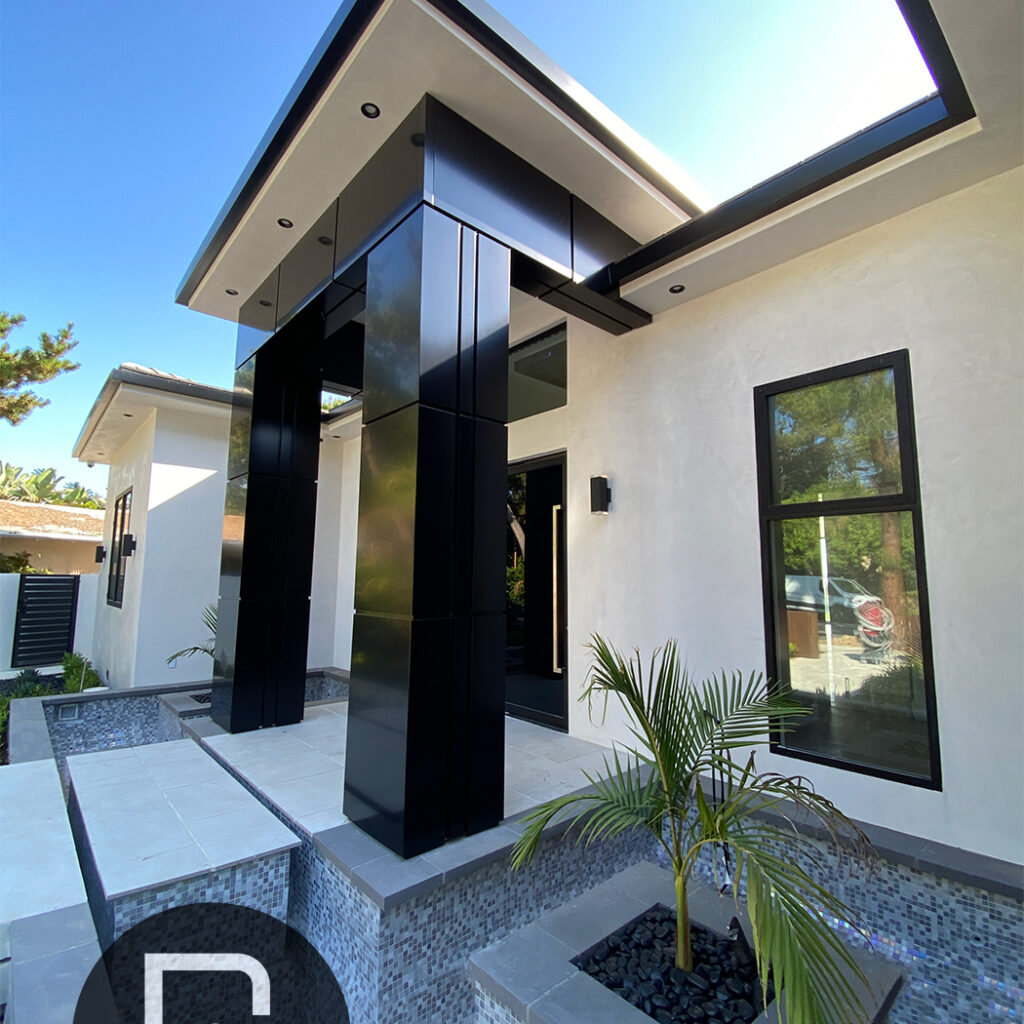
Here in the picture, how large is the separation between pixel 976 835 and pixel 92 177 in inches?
534

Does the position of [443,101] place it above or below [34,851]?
above

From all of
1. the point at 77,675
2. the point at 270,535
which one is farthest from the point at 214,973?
the point at 77,675

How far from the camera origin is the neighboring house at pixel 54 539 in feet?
55.6

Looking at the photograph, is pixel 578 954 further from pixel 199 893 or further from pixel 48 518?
pixel 48 518

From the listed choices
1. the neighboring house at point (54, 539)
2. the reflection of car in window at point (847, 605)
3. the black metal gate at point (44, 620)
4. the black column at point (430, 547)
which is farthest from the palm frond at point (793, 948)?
the neighboring house at point (54, 539)

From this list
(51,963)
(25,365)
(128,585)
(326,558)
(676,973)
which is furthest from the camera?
(25,365)

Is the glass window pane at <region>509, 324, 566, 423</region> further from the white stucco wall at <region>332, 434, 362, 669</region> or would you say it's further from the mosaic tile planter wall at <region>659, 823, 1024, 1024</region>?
the mosaic tile planter wall at <region>659, 823, 1024, 1024</region>

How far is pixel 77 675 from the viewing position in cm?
880

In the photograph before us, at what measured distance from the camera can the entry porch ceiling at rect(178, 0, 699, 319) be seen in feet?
8.80

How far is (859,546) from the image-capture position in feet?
11.2

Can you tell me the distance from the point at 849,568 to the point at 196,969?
4063 mm

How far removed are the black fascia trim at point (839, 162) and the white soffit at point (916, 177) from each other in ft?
0.17

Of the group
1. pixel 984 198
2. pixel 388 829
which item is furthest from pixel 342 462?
pixel 984 198

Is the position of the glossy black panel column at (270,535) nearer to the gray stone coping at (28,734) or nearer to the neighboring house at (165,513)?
the gray stone coping at (28,734)
